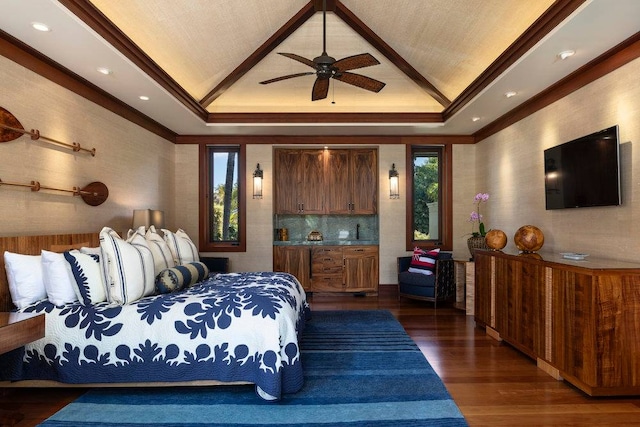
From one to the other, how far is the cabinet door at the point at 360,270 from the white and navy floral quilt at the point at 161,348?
3.62 m

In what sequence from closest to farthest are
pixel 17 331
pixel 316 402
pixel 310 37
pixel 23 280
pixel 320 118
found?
pixel 17 331, pixel 316 402, pixel 23 280, pixel 310 37, pixel 320 118

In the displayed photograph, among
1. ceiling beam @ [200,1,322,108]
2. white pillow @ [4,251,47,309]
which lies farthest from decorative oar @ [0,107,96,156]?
ceiling beam @ [200,1,322,108]

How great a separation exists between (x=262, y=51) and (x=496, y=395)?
407 centimetres

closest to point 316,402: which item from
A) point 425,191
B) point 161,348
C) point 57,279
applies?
point 161,348

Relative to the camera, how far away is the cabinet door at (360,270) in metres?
6.31

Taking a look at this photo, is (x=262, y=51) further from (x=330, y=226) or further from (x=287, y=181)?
(x=330, y=226)

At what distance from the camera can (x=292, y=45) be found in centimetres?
465

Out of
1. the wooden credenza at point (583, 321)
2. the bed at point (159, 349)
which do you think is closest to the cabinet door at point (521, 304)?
the wooden credenza at point (583, 321)

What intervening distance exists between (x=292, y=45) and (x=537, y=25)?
2554 millimetres

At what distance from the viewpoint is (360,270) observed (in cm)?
633

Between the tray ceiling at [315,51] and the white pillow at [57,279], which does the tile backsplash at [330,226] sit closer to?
the tray ceiling at [315,51]

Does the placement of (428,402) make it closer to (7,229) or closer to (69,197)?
(7,229)

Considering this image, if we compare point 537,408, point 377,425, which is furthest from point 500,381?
point 377,425

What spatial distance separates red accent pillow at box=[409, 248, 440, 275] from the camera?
18.6 ft
